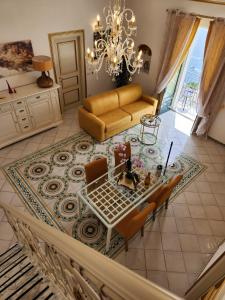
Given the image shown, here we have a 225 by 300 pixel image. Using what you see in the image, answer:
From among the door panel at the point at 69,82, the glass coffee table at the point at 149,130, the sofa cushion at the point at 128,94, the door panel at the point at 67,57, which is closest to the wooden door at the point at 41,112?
the door panel at the point at 69,82

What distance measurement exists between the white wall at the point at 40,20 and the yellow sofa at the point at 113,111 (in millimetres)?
1600

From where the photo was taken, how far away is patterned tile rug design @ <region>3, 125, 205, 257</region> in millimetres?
3521

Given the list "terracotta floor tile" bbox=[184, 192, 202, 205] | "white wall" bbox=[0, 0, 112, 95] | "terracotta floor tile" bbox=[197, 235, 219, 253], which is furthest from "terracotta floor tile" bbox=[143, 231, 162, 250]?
"white wall" bbox=[0, 0, 112, 95]

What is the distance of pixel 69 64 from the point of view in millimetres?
5883

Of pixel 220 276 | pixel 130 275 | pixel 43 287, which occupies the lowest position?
pixel 43 287

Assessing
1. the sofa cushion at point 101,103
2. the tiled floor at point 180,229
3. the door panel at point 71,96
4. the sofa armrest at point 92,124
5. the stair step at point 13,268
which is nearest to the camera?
the stair step at point 13,268

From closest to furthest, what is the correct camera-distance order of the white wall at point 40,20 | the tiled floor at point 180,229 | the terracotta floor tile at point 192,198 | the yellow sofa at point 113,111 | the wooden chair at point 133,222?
1. the wooden chair at point 133,222
2. the tiled floor at point 180,229
3. the terracotta floor tile at point 192,198
4. the white wall at point 40,20
5. the yellow sofa at point 113,111

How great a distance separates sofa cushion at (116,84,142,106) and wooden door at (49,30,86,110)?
137 centimetres

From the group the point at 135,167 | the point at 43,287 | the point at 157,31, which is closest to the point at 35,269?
the point at 43,287

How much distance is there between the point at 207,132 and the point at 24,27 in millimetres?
5016

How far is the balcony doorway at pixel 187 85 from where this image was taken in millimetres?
5602

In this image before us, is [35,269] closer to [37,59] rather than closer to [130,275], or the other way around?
[130,275]

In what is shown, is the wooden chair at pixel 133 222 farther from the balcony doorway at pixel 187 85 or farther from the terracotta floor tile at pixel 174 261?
the balcony doorway at pixel 187 85

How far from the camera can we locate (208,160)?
5.00 metres
